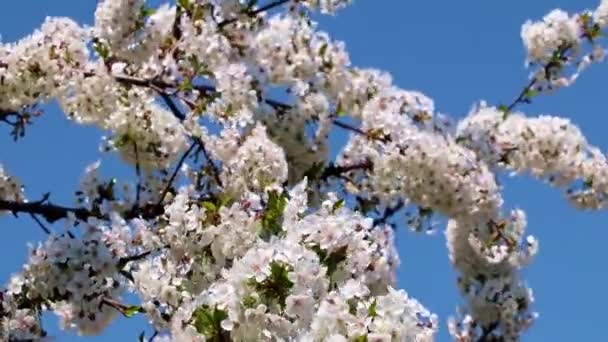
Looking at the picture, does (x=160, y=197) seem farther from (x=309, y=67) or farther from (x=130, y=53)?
(x=309, y=67)

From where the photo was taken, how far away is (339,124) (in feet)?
27.5

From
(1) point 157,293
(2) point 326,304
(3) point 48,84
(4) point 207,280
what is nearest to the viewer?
(2) point 326,304

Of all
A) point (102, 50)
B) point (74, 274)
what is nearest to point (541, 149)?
point (102, 50)

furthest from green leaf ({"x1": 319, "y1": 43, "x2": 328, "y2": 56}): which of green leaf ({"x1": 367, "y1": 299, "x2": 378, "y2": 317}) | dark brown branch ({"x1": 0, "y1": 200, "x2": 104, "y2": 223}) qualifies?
green leaf ({"x1": 367, "y1": 299, "x2": 378, "y2": 317})

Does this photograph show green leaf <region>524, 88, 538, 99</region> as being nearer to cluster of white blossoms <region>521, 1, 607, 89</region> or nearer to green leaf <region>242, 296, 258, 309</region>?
cluster of white blossoms <region>521, 1, 607, 89</region>

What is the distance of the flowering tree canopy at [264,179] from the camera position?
404 cm

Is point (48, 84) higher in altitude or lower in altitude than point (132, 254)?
higher

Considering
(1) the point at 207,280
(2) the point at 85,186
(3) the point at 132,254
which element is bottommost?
(1) the point at 207,280

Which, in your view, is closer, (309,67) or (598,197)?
(309,67)

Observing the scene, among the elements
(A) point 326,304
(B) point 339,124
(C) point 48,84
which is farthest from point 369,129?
(A) point 326,304

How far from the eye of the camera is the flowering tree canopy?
404cm

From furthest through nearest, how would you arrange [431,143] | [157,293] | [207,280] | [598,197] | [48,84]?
[598,197]
[431,143]
[48,84]
[157,293]
[207,280]

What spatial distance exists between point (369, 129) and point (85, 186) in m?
1.98

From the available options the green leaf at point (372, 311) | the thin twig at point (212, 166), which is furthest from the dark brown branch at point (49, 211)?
the green leaf at point (372, 311)
